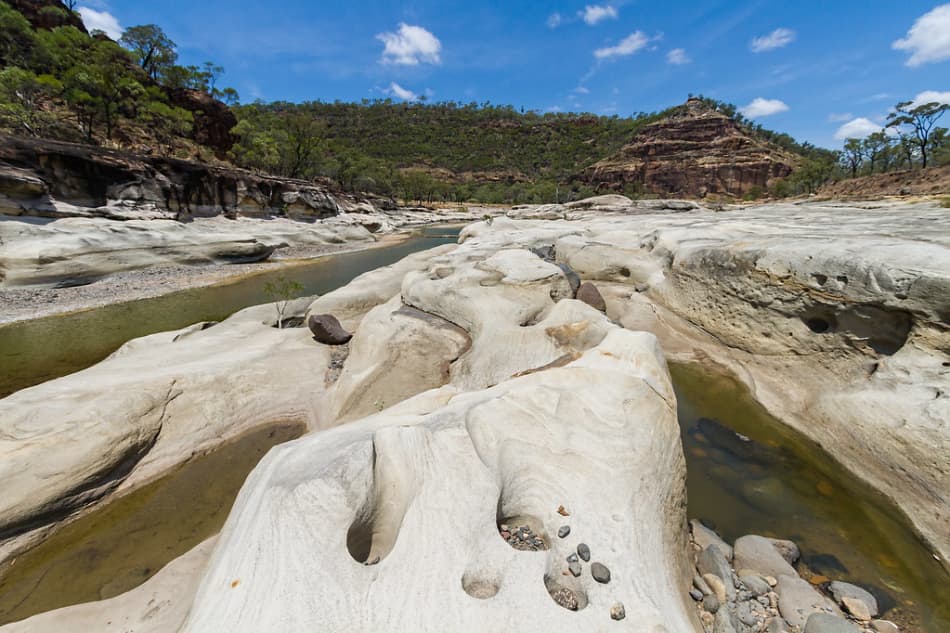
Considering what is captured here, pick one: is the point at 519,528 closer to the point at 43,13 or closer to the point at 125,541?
the point at 125,541

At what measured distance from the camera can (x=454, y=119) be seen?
128 m

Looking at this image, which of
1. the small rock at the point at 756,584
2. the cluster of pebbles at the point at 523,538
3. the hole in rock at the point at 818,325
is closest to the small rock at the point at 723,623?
the small rock at the point at 756,584

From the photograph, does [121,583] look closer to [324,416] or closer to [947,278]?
[324,416]

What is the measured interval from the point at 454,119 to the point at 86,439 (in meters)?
143

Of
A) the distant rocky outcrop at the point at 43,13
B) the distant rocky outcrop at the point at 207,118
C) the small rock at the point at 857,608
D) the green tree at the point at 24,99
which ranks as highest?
the distant rocky outcrop at the point at 43,13

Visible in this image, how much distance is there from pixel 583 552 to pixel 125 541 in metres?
5.51

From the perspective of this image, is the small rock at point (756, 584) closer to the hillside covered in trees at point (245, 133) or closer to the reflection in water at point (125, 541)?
the reflection in water at point (125, 541)

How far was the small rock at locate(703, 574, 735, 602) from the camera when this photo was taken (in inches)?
128

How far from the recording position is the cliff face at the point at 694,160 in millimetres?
75500

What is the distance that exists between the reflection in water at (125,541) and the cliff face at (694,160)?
9447 cm

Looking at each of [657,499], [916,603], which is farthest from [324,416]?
[916,603]

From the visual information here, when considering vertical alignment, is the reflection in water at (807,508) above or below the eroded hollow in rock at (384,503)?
below

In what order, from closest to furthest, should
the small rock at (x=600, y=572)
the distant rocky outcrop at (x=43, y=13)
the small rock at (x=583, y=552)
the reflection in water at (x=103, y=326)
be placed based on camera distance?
1. the small rock at (x=600, y=572)
2. the small rock at (x=583, y=552)
3. the reflection in water at (x=103, y=326)
4. the distant rocky outcrop at (x=43, y=13)

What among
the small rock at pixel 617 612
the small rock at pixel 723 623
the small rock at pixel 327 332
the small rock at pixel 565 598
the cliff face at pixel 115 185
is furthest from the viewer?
the cliff face at pixel 115 185
